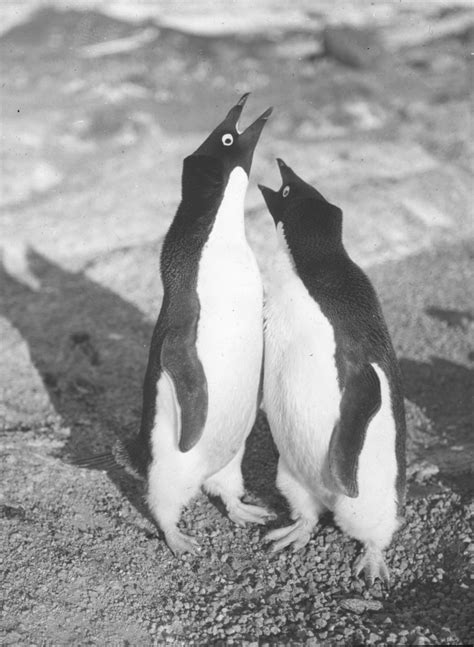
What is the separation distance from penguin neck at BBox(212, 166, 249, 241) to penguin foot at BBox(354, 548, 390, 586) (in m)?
1.33

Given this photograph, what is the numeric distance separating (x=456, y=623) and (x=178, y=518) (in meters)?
1.14

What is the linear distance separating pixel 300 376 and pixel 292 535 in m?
0.67

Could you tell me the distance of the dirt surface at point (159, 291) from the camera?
293cm

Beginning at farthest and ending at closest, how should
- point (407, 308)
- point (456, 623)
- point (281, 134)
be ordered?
point (281, 134)
point (407, 308)
point (456, 623)

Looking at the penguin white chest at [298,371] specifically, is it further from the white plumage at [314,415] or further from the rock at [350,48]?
the rock at [350,48]

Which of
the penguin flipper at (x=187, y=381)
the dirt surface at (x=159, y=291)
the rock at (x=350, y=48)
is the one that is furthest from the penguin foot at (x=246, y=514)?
the rock at (x=350, y=48)

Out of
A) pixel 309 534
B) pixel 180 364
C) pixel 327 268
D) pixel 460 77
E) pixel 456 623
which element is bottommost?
pixel 460 77

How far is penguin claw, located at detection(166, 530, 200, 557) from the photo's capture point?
10.5ft

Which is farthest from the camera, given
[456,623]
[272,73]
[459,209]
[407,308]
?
[272,73]

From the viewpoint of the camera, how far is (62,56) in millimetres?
11922

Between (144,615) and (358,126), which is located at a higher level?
(144,615)

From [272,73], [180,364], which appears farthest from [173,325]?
[272,73]

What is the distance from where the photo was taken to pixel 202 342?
319 cm

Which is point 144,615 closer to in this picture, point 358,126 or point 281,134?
point 281,134
